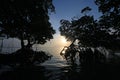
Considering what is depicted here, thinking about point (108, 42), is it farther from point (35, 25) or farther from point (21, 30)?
point (21, 30)

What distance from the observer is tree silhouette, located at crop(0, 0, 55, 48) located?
122 feet

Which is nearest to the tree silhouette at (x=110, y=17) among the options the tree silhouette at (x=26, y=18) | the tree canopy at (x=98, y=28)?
the tree canopy at (x=98, y=28)

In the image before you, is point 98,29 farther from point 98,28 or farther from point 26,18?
point 26,18

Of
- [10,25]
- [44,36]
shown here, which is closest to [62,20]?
[44,36]

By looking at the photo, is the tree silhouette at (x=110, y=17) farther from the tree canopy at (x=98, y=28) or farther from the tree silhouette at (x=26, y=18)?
the tree silhouette at (x=26, y=18)

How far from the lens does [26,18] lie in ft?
131

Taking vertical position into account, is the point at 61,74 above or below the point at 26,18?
below

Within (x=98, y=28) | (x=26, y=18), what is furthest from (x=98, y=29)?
(x=26, y=18)

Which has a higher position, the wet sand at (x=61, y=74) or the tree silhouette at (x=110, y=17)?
the tree silhouette at (x=110, y=17)

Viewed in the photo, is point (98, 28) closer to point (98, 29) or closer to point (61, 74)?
point (98, 29)

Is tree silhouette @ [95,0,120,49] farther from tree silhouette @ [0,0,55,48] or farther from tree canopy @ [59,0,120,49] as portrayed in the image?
tree silhouette @ [0,0,55,48]

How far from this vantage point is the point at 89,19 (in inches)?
1650

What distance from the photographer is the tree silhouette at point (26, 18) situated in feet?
122

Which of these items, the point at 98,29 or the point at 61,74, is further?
the point at 98,29
